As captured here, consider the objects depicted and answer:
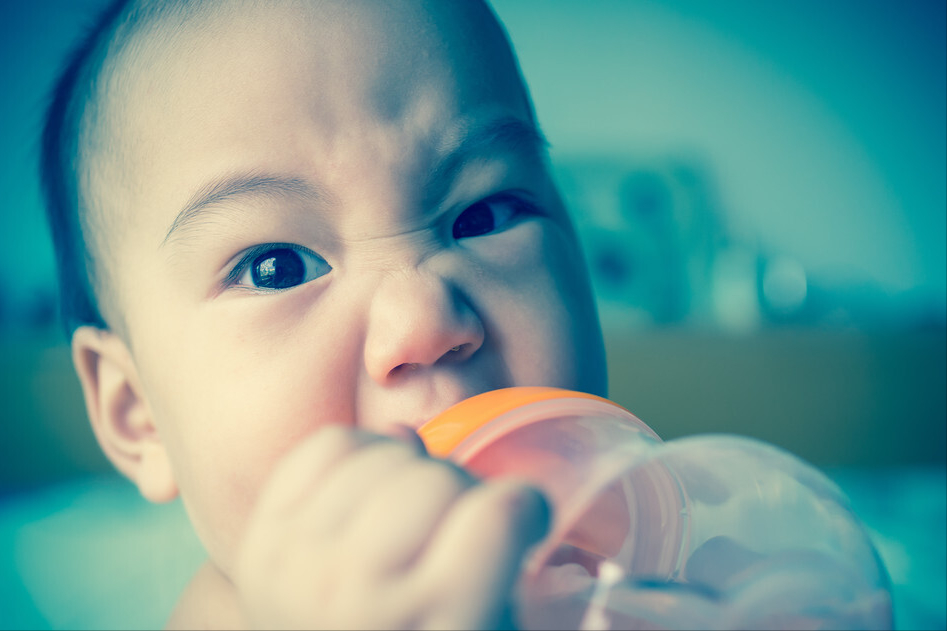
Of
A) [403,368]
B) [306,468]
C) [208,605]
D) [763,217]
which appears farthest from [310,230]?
[763,217]

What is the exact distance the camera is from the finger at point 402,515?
0.24 meters

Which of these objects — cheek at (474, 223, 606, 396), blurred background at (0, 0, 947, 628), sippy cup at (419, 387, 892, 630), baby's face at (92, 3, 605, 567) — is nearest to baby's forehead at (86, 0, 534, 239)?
baby's face at (92, 3, 605, 567)

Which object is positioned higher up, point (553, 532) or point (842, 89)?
point (842, 89)

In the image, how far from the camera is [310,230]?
0.46 m

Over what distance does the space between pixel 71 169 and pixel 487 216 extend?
37cm

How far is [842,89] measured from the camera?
1.39m

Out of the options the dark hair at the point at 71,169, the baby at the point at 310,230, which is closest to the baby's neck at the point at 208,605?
the baby at the point at 310,230

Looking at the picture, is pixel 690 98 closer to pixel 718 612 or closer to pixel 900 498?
Result: pixel 900 498

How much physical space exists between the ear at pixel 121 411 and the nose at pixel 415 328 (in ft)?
0.94

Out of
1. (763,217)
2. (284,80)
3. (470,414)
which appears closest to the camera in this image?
(470,414)

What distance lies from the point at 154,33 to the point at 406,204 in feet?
0.82

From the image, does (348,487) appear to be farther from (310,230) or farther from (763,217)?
(763,217)

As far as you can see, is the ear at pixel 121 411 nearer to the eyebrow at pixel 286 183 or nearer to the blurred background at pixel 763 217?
the eyebrow at pixel 286 183

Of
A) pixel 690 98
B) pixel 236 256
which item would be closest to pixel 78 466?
pixel 236 256
